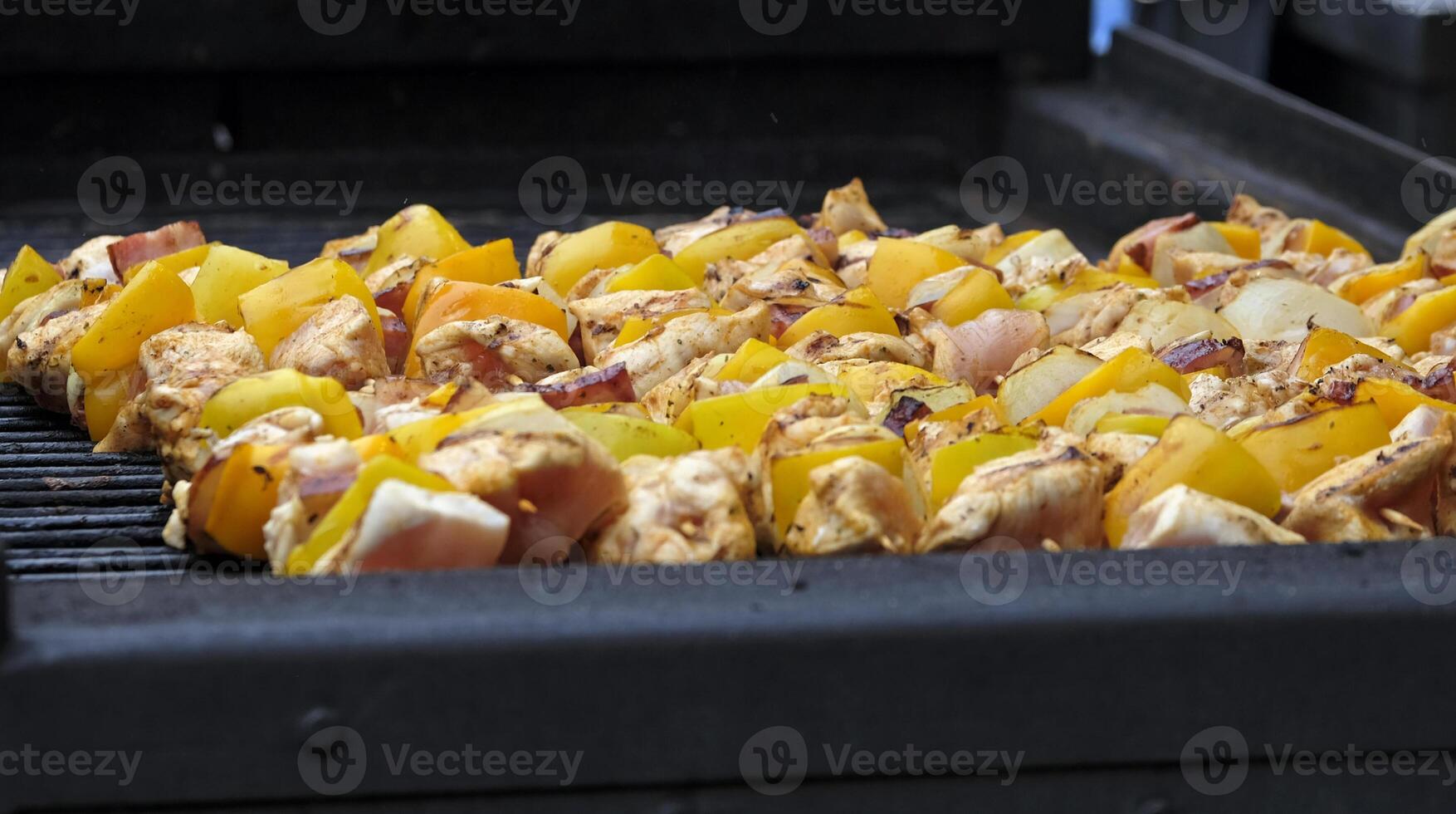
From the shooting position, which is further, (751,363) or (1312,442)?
(751,363)

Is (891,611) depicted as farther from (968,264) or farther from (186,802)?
(968,264)

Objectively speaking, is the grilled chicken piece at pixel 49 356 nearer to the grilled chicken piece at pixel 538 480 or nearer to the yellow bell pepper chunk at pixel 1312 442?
the grilled chicken piece at pixel 538 480

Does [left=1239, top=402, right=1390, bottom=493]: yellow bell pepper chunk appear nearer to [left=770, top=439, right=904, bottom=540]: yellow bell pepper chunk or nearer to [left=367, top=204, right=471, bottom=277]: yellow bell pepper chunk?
[left=770, top=439, right=904, bottom=540]: yellow bell pepper chunk

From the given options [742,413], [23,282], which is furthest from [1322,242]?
[23,282]

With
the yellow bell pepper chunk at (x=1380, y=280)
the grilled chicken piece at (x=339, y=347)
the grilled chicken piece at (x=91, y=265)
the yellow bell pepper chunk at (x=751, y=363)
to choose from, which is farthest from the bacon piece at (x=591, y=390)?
the yellow bell pepper chunk at (x=1380, y=280)

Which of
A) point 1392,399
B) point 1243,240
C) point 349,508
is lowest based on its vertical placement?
point 1243,240

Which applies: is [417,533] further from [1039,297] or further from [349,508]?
[1039,297]
